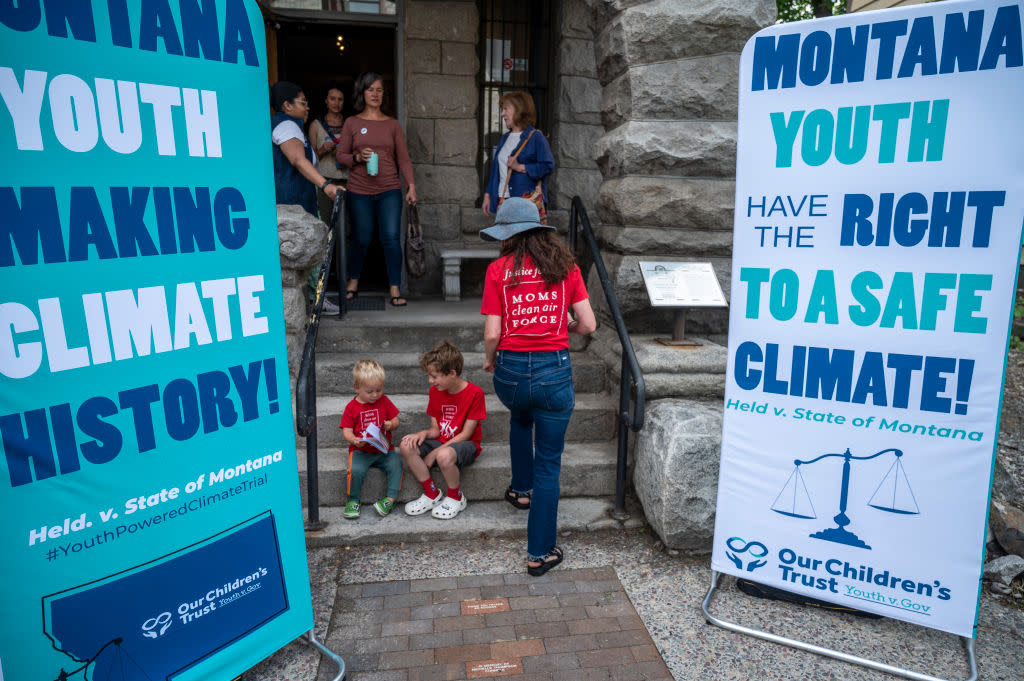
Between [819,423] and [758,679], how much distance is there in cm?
103

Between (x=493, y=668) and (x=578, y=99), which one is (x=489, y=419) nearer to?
(x=493, y=668)

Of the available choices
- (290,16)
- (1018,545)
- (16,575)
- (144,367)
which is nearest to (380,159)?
(290,16)

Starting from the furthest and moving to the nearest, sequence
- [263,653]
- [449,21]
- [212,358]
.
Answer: [449,21]
[263,653]
[212,358]

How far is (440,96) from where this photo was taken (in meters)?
6.27

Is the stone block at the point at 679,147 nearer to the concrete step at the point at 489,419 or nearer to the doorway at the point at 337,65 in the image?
the concrete step at the point at 489,419

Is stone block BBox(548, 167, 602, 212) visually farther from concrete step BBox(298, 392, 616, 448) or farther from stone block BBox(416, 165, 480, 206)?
concrete step BBox(298, 392, 616, 448)

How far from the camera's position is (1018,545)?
333cm

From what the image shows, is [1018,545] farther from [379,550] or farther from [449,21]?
[449,21]

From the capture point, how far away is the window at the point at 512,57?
6.41 m

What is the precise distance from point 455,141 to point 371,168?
1.58 metres

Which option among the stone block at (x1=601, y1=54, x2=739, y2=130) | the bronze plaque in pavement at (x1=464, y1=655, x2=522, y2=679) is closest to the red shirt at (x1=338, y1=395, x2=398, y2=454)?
the bronze plaque in pavement at (x1=464, y1=655, x2=522, y2=679)

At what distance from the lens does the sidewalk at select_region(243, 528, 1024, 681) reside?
2.58m

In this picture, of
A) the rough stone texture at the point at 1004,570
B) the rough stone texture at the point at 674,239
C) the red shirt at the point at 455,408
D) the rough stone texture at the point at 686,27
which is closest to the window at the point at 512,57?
the rough stone texture at the point at 686,27

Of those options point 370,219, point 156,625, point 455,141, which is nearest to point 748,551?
point 156,625
